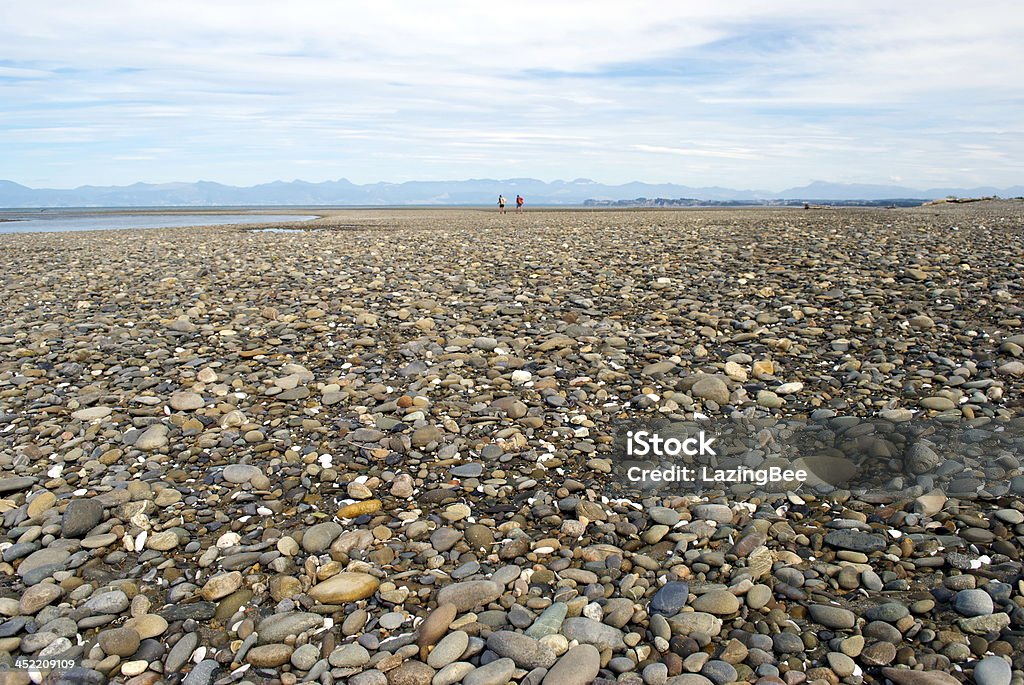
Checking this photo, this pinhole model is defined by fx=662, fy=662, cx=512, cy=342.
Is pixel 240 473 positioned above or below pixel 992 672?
above

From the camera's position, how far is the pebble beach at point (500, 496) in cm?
376

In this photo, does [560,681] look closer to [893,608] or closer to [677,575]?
[677,575]

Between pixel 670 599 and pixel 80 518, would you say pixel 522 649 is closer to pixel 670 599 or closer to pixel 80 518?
pixel 670 599

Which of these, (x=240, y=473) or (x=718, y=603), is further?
(x=240, y=473)

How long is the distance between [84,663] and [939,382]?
8.19m

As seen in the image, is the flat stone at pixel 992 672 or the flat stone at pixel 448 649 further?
the flat stone at pixel 448 649

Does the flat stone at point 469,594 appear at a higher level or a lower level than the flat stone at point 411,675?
higher

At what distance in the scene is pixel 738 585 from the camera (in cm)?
Answer: 420

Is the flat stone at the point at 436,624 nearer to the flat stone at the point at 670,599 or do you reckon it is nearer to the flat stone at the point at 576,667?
the flat stone at the point at 576,667

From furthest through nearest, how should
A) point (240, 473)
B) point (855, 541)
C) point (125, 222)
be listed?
point (125, 222)
point (240, 473)
point (855, 541)

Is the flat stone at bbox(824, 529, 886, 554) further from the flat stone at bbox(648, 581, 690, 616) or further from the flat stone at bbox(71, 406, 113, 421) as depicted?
the flat stone at bbox(71, 406, 113, 421)

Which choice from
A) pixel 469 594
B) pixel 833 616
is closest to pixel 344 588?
pixel 469 594

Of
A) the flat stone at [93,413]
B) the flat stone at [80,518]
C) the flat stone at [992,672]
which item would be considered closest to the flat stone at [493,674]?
the flat stone at [992,672]

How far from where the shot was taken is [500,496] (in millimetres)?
Answer: 5539
